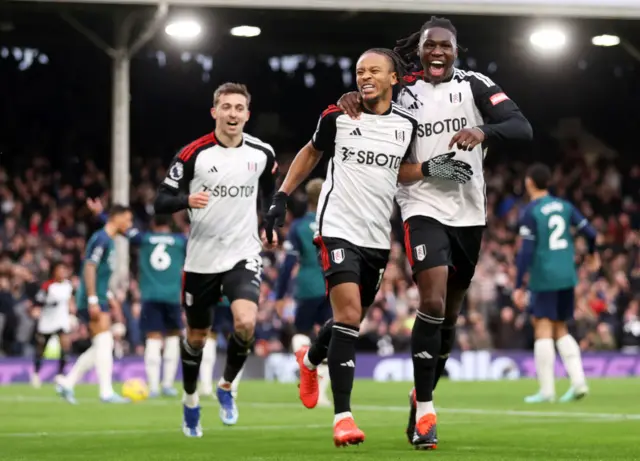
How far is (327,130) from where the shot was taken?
26.9 ft

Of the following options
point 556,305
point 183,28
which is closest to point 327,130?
point 556,305

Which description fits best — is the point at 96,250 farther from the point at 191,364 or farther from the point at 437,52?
the point at 437,52

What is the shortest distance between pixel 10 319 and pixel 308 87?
12.5 meters

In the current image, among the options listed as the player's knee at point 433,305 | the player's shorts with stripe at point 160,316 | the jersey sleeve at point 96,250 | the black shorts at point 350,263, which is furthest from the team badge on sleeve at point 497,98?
the player's shorts with stripe at point 160,316

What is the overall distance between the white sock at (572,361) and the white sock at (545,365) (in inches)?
4.9

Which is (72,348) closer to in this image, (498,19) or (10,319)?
(10,319)

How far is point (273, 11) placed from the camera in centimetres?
2514

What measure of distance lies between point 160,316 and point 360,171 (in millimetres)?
9179

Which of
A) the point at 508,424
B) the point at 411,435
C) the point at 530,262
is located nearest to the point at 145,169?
the point at 530,262

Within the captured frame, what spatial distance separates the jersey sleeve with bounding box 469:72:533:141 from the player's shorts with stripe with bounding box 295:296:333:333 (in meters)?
6.93

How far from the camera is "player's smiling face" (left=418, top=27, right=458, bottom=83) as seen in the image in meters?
8.26

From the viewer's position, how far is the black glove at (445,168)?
807cm

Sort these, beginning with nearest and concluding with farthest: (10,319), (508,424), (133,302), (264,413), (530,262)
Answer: (508,424) < (264,413) < (530,262) < (10,319) < (133,302)

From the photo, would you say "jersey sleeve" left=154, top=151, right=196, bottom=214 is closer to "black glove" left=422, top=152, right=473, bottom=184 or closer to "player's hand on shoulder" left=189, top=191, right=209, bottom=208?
"player's hand on shoulder" left=189, top=191, right=209, bottom=208
